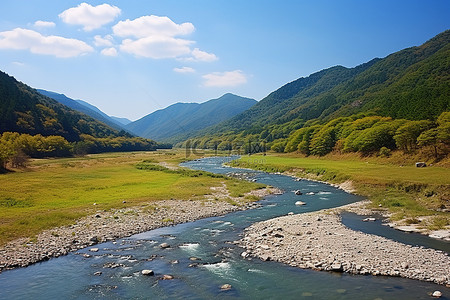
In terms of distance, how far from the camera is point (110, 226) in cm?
2995

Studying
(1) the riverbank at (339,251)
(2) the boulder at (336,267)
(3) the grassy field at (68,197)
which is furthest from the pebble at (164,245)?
(2) the boulder at (336,267)

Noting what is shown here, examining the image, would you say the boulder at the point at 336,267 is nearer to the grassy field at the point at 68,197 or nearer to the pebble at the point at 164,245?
the pebble at the point at 164,245

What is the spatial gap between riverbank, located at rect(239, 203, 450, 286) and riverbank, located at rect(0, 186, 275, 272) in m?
10.0

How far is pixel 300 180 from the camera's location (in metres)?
66.3

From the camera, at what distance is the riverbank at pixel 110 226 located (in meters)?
22.5

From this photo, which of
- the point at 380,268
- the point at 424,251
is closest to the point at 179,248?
the point at 380,268

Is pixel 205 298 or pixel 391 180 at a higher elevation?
pixel 391 180

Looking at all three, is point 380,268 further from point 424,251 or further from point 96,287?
point 96,287

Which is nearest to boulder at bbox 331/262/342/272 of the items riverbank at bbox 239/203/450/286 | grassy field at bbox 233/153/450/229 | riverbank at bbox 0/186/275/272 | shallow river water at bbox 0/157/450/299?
riverbank at bbox 239/203/450/286

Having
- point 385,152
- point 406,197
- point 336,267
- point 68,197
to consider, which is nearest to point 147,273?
point 336,267

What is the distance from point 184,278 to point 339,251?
1133cm

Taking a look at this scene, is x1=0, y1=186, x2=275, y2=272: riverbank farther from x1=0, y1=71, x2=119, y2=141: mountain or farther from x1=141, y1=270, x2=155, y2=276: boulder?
x1=0, y1=71, x2=119, y2=141: mountain

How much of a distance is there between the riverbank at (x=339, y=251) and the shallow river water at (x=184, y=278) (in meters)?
0.86

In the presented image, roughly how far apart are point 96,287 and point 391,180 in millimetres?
44929
